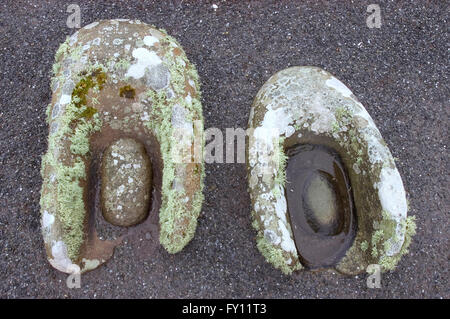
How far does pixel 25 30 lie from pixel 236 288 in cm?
431

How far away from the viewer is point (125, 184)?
4012 mm

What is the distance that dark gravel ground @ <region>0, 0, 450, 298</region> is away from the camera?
419 centimetres

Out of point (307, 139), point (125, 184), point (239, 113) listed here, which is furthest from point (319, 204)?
point (125, 184)

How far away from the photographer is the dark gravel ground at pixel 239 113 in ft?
13.7

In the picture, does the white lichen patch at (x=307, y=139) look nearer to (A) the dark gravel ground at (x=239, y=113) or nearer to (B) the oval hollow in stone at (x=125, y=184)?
(A) the dark gravel ground at (x=239, y=113)

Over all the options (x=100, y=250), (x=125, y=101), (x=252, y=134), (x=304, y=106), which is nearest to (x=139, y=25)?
(x=125, y=101)

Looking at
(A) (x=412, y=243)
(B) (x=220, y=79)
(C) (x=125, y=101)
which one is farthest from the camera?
(B) (x=220, y=79)

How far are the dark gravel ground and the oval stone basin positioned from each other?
0.98ft

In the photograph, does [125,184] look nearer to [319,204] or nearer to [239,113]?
[239,113]

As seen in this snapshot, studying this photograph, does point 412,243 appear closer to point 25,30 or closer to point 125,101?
point 125,101

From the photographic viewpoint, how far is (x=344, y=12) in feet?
16.5

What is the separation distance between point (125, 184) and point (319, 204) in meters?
2.22

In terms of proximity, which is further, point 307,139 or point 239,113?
point 239,113

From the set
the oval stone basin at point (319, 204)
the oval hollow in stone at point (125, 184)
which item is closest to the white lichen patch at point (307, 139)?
the oval stone basin at point (319, 204)
